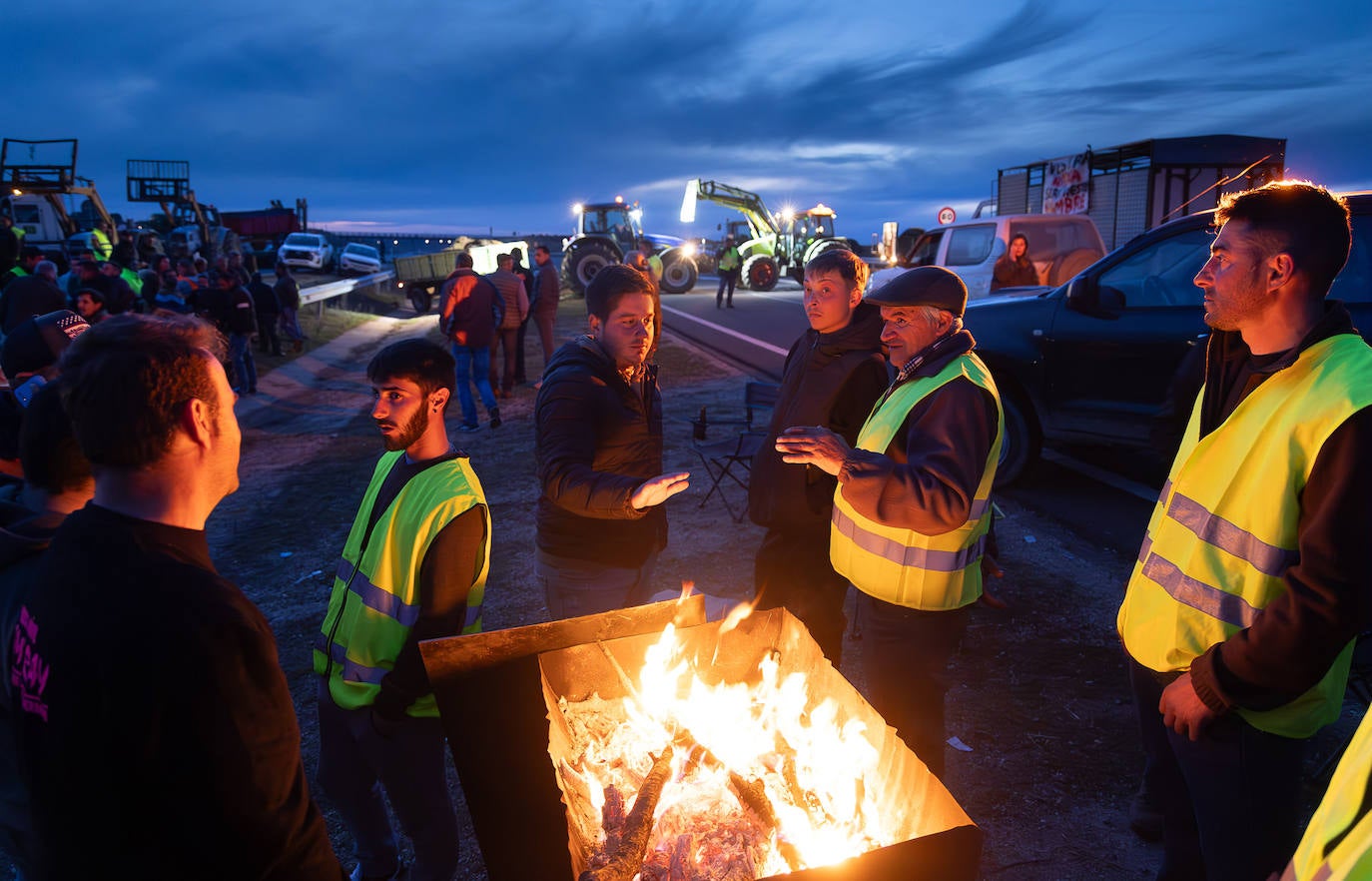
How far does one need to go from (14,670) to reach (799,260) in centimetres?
2631

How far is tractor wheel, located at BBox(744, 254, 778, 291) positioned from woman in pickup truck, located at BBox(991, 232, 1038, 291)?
16581mm

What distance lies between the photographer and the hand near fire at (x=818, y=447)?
2.44 meters

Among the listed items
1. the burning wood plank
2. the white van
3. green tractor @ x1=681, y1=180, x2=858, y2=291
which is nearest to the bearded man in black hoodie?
the burning wood plank

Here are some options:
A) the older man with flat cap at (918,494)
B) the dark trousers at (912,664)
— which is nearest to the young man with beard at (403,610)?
the older man with flat cap at (918,494)

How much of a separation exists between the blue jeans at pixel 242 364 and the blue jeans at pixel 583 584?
10.9m

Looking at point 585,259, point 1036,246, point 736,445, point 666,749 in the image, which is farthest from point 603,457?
point 585,259

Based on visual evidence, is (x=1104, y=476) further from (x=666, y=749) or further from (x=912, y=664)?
(x=666, y=749)

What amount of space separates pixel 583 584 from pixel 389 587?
79 cm

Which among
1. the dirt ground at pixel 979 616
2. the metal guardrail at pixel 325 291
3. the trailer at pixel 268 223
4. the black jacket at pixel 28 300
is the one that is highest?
the trailer at pixel 268 223

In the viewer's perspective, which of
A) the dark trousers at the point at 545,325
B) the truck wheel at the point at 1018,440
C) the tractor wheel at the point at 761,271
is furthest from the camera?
the tractor wheel at the point at 761,271

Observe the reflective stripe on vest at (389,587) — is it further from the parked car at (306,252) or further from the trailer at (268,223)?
the trailer at (268,223)

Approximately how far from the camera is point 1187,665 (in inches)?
79.4

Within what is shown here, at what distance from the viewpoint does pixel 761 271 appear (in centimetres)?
2733

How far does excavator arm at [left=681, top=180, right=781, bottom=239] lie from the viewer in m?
26.0
